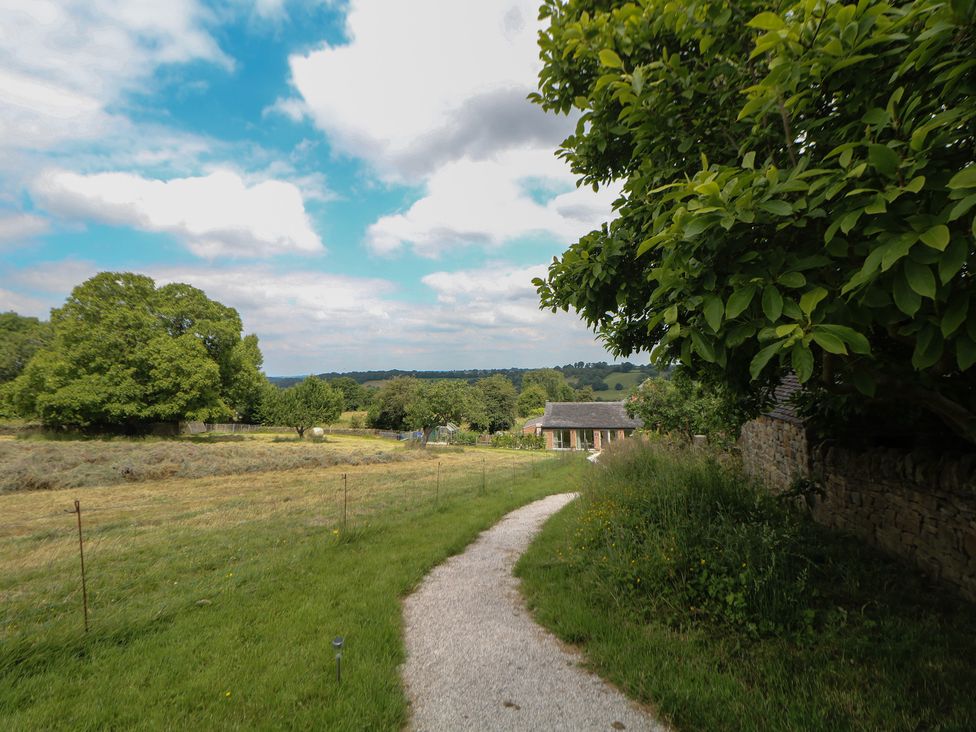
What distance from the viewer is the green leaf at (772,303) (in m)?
2.05

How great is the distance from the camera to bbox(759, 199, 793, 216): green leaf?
2018mm

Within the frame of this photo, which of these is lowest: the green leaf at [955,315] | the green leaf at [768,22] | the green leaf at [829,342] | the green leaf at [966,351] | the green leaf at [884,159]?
the green leaf at [966,351]

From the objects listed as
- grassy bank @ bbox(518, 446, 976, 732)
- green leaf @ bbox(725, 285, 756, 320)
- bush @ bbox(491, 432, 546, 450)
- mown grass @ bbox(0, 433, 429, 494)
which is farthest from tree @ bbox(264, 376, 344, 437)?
green leaf @ bbox(725, 285, 756, 320)

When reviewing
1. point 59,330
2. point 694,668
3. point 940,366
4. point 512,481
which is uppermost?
point 59,330

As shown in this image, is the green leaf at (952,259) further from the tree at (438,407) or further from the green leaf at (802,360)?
the tree at (438,407)

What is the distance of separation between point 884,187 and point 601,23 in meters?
2.76

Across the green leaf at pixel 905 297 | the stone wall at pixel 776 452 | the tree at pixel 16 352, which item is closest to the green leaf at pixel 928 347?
the green leaf at pixel 905 297

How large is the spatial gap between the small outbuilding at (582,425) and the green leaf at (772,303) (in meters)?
44.6

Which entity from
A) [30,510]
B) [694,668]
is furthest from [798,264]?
[30,510]

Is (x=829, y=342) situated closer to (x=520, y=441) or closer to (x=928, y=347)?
(x=928, y=347)

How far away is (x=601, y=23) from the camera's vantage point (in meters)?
3.66

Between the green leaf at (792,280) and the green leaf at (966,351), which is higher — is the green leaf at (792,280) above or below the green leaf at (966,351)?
above

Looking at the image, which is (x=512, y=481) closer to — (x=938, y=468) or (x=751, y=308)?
(x=938, y=468)

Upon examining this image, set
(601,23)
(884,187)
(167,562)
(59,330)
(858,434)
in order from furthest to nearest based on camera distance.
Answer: (59,330), (167,562), (858,434), (601,23), (884,187)
